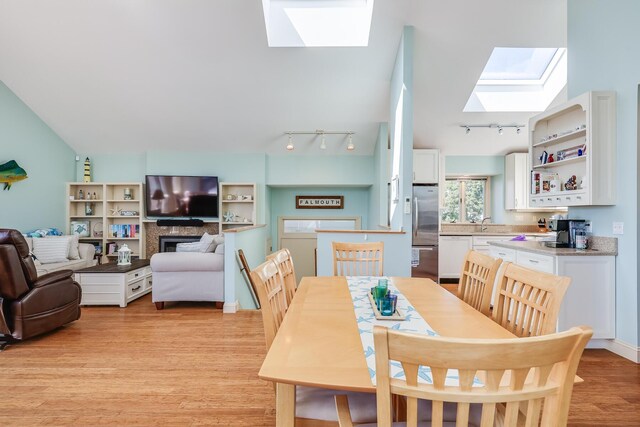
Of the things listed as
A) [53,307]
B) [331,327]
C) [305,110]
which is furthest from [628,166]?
[53,307]

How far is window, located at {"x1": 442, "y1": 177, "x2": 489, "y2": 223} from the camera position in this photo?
6363 mm

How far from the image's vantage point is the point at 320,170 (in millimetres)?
6535

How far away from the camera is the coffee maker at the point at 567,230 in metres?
3.13

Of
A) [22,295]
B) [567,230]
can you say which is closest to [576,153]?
[567,230]

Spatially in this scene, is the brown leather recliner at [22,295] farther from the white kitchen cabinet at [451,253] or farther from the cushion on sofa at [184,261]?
the white kitchen cabinet at [451,253]

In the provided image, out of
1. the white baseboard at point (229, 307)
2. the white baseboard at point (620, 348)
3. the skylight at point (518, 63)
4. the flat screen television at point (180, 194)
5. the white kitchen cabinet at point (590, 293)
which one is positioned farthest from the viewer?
the flat screen television at point (180, 194)

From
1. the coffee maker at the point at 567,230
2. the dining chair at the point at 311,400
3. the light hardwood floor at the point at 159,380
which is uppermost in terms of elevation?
the coffee maker at the point at 567,230

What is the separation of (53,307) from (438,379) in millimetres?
3883

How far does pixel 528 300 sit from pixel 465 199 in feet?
17.8

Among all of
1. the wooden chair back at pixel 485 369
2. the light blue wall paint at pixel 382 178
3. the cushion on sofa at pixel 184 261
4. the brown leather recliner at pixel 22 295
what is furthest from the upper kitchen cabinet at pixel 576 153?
the brown leather recliner at pixel 22 295

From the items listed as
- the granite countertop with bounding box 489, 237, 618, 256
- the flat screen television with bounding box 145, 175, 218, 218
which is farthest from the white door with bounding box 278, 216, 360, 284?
the granite countertop with bounding box 489, 237, 618, 256

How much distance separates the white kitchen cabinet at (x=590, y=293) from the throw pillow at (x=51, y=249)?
6.64 m

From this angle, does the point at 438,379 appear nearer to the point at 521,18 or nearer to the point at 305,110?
the point at 521,18

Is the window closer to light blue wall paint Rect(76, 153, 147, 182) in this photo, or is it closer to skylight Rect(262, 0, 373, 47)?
skylight Rect(262, 0, 373, 47)
